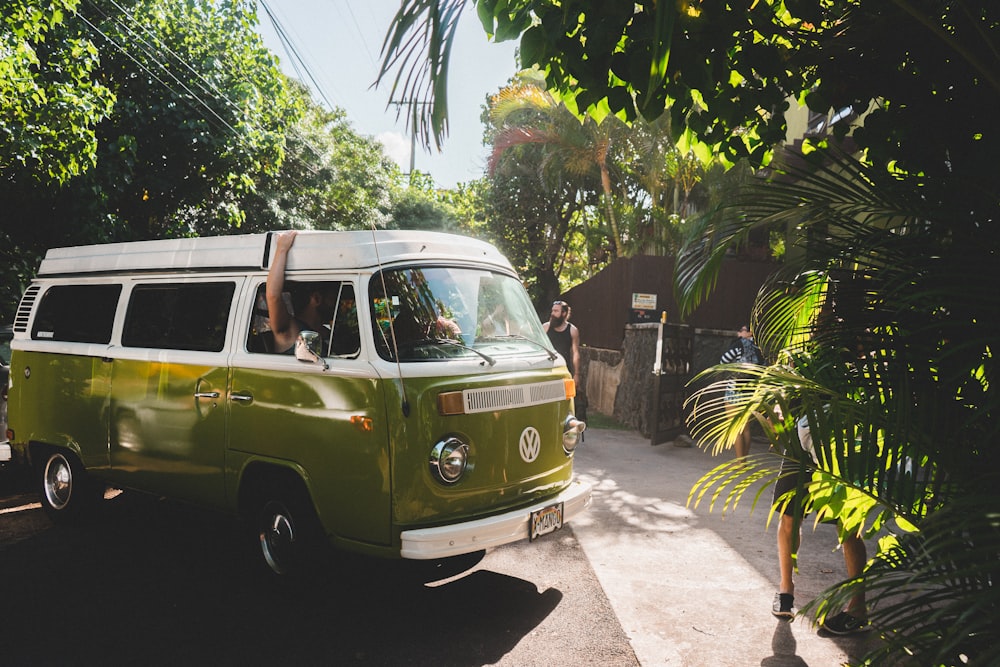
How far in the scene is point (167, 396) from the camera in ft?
17.7

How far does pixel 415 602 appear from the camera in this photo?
4758mm

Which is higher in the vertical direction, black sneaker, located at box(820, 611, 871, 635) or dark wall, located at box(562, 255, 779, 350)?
dark wall, located at box(562, 255, 779, 350)

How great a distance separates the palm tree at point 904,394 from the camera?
2.10 meters

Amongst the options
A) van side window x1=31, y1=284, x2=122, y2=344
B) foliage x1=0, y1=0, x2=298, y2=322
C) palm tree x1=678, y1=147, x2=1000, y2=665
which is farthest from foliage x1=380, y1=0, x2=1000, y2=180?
foliage x1=0, y1=0, x2=298, y2=322

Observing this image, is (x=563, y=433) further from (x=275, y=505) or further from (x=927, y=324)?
(x=927, y=324)

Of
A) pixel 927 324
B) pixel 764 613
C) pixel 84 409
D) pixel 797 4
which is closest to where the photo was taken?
pixel 927 324

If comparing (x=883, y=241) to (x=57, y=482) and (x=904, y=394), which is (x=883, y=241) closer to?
(x=904, y=394)

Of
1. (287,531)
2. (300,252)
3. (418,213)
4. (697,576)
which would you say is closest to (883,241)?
(697,576)

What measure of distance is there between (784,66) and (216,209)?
45.9 feet

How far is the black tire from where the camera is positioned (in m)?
6.22

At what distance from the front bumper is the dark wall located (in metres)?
9.90

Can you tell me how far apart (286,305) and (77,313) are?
2.62 metres

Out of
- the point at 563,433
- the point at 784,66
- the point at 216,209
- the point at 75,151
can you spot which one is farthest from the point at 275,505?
the point at 216,209

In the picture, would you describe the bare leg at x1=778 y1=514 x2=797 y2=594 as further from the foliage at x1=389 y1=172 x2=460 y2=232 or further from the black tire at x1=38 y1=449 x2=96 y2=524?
the foliage at x1=389 y1=172 x2=460 y2=232
